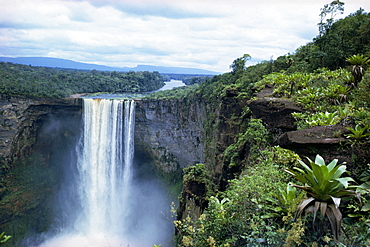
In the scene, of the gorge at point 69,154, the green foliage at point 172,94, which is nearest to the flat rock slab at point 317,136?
the gorge at point 69,154

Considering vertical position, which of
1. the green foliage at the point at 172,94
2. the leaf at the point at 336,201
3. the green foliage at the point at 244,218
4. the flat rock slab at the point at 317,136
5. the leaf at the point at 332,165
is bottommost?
the green foliage at the point at 244,218

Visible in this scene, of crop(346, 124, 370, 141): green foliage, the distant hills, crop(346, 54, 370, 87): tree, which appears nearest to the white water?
crop(346, 54, 370, 87): tree

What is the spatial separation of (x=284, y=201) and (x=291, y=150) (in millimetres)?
1439

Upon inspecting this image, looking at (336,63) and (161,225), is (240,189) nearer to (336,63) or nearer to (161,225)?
(336,63)

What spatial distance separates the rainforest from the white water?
1442 mm

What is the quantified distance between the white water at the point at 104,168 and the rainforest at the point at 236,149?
4.73 ft

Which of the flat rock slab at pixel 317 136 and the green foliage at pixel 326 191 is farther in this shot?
the flat rock slab at pixel 317 136

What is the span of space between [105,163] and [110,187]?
9.14ft

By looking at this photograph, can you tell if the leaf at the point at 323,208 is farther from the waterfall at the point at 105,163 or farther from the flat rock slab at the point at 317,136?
the waterfall at the point at 105,163

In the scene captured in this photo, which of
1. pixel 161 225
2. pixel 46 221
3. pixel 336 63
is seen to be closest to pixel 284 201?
pixel 336 63

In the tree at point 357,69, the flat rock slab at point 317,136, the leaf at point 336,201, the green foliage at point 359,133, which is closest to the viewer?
the leaf at point 336,201

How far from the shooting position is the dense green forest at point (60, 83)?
27.7 m

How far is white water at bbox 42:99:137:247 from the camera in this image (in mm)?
27297

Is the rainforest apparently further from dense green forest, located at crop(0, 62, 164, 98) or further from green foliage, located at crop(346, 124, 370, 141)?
dense green forest, located at crop(0, 62, 164, 98)
